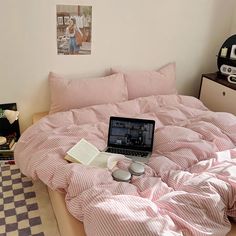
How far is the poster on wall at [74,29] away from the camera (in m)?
1.98

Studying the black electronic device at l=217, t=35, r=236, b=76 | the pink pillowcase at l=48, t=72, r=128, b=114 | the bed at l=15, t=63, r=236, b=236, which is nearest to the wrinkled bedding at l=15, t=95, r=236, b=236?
the bed at l=15, t=63, r=236, b=236

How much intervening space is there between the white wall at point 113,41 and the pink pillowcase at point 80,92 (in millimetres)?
140

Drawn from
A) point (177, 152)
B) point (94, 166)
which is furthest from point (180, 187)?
point (94, 166)

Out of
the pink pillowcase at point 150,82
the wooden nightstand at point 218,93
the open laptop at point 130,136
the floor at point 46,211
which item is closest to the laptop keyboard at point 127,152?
the open laptop at point 130,136

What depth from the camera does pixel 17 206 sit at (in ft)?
5.26

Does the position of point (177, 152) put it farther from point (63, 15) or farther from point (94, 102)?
point (63, 15)

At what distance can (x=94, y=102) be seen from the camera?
207 centimetres

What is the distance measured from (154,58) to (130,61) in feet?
0.79

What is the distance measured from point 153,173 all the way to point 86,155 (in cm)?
38

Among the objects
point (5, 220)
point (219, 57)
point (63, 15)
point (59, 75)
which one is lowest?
point (5, 220)

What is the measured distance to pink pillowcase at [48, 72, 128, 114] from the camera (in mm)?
2021

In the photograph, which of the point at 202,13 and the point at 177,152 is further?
the point at 202,13

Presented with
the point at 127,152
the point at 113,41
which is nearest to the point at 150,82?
the point at 113,41

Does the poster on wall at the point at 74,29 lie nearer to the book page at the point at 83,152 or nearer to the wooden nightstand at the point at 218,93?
the book page at the point at 83,152
